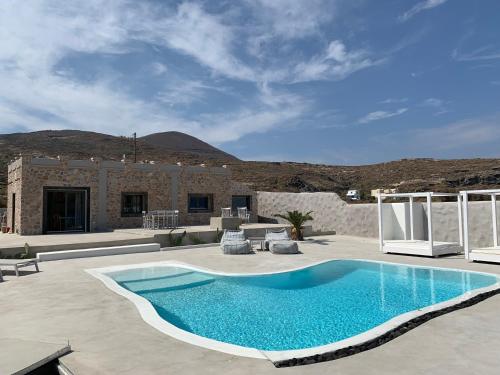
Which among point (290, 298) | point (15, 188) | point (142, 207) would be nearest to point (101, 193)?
point (142, 207)

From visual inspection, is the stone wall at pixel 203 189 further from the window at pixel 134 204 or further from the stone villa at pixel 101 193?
the window at pixel 134 204

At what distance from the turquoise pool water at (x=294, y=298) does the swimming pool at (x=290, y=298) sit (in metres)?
0.02

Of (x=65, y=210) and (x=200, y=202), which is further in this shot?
(x=200, y=202)

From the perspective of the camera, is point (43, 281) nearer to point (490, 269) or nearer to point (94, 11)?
point (94, 11)

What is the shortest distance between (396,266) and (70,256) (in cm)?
1093

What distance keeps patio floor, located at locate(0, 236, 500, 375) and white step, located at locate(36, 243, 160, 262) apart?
3464 mm

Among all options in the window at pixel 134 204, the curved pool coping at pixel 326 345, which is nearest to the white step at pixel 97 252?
the curved pool coping at pixel 326 345

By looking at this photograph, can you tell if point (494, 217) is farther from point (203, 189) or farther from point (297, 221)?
point (203, 189)

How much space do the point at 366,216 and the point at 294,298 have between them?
14190 mm

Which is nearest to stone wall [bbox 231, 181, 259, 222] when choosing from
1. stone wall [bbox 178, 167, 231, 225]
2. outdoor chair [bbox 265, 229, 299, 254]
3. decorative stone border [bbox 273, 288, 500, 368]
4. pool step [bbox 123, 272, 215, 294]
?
stone wall [bbox 178, 167, 231, 225]

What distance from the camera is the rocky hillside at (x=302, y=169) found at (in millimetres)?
40750

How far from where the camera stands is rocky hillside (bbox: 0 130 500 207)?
134 ft

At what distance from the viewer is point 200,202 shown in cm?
2445

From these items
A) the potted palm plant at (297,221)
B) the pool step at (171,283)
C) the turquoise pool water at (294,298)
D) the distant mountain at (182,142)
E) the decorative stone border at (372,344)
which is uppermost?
the distant mountain at (182,142)
